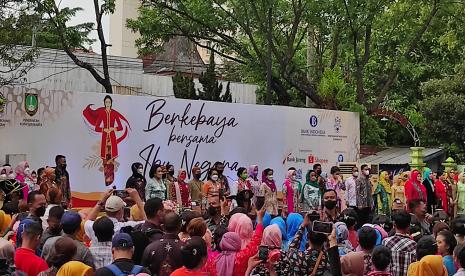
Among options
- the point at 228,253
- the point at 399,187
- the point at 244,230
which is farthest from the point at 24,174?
the point at 399,187

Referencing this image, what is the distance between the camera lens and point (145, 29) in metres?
24.2

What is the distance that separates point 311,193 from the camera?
50.6 feet

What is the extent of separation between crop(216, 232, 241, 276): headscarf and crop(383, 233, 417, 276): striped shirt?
151cm

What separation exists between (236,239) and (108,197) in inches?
58.0

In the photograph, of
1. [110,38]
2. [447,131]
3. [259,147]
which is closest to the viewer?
[259,147]

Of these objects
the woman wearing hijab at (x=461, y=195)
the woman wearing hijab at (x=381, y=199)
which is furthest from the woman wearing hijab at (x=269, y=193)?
the woman wearing hijab at (x=461, y=195)

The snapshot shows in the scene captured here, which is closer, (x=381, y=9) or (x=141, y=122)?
(x=141, y=122)

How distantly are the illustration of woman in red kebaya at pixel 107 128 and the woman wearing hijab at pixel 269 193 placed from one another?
3248 mm

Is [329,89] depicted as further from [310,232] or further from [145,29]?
[310,232]

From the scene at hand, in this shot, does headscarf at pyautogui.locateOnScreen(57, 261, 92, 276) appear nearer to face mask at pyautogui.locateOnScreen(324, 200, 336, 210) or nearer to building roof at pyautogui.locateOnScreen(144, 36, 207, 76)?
face mask at pyautogui.locateOnScreen(324, 200, 336, 210)

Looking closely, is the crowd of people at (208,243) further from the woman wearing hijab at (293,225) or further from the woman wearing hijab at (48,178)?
the woman wearing hijab at (48,178)

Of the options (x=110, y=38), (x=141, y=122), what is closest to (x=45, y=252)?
(x=141, y=122)

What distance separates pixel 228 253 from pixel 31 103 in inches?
375

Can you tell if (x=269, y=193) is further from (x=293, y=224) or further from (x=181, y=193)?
(x=293, y=224)
